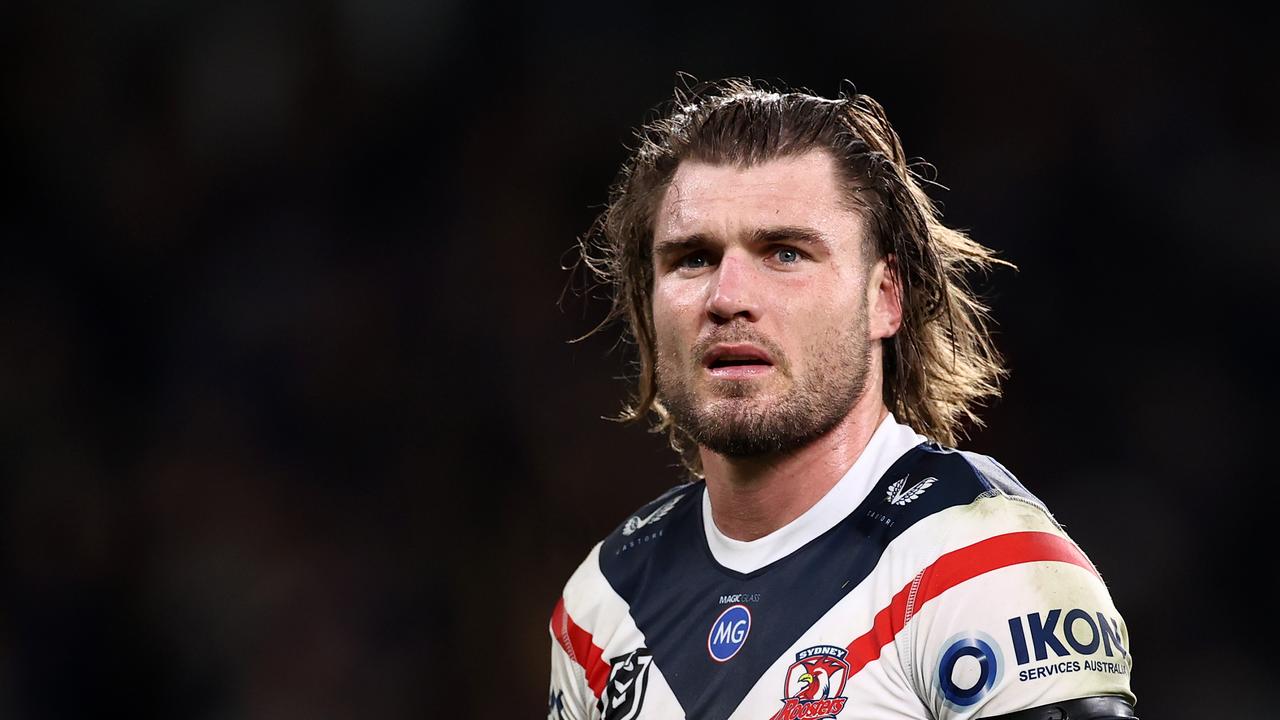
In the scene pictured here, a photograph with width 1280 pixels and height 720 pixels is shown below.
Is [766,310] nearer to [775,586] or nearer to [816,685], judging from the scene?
[775,586]

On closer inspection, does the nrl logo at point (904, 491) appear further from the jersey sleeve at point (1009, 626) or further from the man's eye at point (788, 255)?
the man's eye at point (788, 255)

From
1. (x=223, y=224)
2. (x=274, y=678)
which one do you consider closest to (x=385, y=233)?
(x=223, y=224)

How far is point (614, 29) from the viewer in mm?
5914

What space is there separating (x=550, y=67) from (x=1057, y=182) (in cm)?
227

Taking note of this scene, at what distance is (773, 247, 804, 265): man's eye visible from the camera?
2645 mm

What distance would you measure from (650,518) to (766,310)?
2.50 feet

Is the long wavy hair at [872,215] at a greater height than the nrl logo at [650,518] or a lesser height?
greater

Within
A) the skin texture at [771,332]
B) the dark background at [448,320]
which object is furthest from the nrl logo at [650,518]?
the dark background at [448,320]

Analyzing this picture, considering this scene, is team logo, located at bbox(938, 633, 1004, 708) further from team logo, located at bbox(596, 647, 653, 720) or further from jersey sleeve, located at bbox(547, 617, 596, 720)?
jersey sleeve, located at bbox(547, 617, 596, 720)

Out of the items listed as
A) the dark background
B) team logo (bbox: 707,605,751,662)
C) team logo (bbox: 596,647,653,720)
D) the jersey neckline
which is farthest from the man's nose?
the dark background

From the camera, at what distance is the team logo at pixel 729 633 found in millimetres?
2531

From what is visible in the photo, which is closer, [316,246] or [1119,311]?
[1119,311]

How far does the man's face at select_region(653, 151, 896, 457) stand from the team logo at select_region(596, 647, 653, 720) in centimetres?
47

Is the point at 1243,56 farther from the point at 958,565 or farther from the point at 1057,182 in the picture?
the point at 958,565
